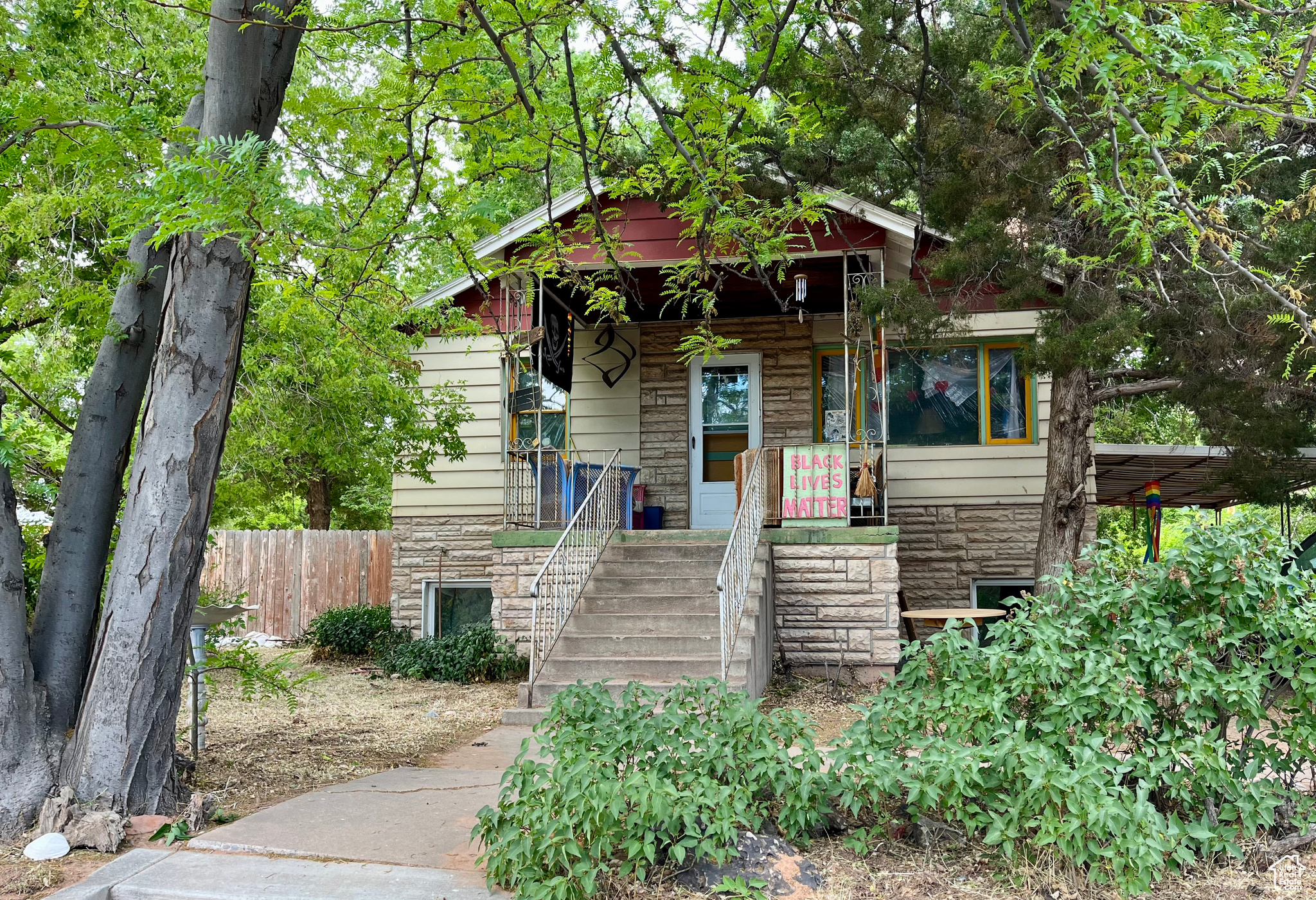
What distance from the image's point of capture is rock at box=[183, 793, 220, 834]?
14.5 feet

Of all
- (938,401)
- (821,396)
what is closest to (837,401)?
(821,396)

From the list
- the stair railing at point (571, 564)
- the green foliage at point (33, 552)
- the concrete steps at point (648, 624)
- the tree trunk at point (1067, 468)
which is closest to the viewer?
the green foliage at point (33, 552)

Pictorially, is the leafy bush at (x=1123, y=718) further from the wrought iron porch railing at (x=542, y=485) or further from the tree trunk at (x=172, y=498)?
the wrought iron porch railing at (x=542, y=485)

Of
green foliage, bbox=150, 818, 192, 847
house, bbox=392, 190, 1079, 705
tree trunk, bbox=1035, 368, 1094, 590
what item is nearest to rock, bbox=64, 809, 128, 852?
green foliage, bbox=150, 818, 192, 847

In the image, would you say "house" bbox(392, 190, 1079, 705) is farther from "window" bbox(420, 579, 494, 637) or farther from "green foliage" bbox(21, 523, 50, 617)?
"green foliage" bbox(21, 523, 50, 617)

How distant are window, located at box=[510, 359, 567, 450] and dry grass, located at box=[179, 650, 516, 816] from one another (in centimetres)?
263

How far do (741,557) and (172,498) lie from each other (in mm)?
4725

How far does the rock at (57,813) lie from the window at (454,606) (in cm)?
763

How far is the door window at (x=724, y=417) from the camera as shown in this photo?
11.4 metres

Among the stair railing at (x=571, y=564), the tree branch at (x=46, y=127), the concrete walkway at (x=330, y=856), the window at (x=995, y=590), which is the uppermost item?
the tree branch at (x=46, y=127)

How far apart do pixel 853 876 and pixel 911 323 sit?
5745mm

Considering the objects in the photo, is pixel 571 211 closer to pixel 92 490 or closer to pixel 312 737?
pixel 312 737

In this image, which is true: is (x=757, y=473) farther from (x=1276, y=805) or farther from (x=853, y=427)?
(x=1276, y=805)

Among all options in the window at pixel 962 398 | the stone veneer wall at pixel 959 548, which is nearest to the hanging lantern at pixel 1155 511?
the stone veneer wall at pixel 959 548
